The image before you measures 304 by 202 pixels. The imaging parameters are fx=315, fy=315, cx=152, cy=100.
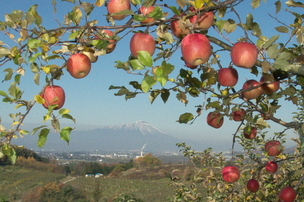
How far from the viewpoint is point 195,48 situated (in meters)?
1.30

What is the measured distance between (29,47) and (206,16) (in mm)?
766

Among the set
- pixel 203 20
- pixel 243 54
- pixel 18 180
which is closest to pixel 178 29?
pixel 203 20

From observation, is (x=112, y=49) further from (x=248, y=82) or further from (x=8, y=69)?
(x=248, y=82)

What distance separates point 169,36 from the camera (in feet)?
4.50

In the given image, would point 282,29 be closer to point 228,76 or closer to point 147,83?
point 228,76

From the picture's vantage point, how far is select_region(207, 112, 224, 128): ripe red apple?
2.35 metres

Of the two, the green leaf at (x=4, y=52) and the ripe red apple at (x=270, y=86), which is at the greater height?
the ripe red apple at (x=270, y=86)

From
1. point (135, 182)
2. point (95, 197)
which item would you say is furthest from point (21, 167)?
point (95, 197)

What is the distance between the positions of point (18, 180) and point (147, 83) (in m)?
32.7

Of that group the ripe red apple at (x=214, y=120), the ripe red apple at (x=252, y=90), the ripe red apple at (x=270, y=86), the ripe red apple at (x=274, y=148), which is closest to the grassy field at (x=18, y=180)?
the ripe red apple at (x=274, y=148)

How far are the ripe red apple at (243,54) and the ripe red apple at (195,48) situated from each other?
223 mm

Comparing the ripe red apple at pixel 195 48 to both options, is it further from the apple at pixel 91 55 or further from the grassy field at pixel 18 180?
the grassy field at pixel 18 180

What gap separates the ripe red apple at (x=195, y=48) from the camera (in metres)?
1.31

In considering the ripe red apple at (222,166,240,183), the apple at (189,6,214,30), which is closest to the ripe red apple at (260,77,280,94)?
the apple at (189,6,214,30)
